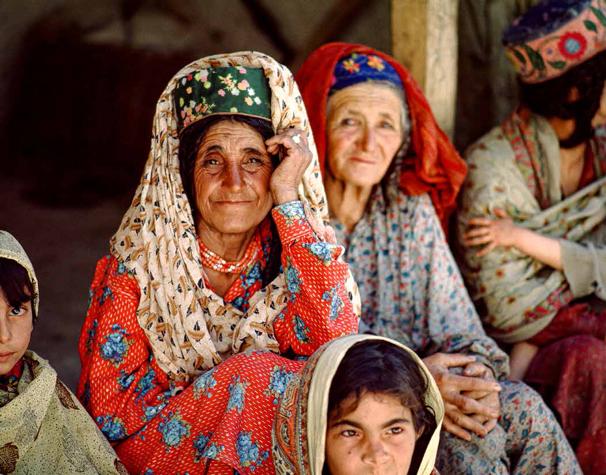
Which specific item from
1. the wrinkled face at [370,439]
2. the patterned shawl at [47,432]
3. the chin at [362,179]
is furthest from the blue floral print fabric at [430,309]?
the patterned shawl at [47,432]

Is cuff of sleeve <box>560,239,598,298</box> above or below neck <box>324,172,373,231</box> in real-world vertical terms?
below

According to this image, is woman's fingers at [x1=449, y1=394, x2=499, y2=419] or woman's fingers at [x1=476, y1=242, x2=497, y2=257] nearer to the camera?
woman's fingers at [x1=449, y1=394, x2=499, y2=419]

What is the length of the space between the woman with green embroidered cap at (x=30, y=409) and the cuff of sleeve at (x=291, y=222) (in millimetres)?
854

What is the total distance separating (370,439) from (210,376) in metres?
0.66

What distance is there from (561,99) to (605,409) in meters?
1.48

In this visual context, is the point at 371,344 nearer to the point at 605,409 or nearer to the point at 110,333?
the point at 110,333

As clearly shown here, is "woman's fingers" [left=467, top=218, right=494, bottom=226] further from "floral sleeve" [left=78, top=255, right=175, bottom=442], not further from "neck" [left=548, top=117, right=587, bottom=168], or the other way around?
"floral sleeve" [left=78, top=255, right=175, bottom=442]

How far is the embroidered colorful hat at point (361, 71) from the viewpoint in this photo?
365cm

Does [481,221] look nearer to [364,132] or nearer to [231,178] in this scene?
[364,132]

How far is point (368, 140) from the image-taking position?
3570mm

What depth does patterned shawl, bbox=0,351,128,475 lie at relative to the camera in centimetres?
238

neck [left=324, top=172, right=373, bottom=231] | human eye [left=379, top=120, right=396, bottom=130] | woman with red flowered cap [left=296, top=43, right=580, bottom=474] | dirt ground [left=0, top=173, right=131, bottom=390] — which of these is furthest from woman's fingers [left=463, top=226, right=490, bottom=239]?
dirt ground [left=0, top=173, right=131, bottom=390]

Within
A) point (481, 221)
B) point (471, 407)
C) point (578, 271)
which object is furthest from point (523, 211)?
point (471, 407)

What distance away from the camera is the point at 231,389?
262 cm
